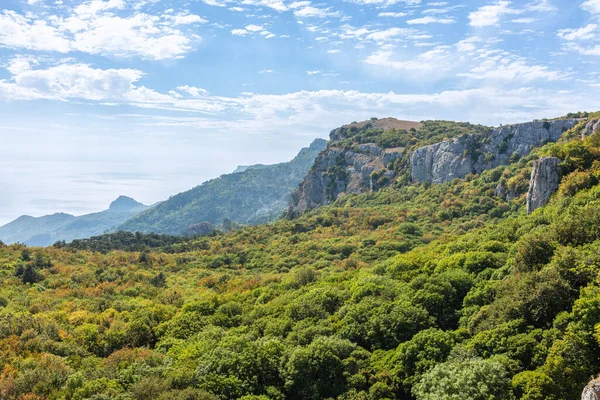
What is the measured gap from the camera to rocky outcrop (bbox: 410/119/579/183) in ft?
303

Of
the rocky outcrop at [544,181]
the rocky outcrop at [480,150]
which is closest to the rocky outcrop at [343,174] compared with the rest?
the rocky outcrop at [480,150]

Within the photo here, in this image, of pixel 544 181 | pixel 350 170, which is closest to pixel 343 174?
pixel 350 170

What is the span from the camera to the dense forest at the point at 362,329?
19.9 metres

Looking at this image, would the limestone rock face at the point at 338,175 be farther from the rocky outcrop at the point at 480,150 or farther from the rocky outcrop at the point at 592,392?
the rocky outcrop at the point at 592,392

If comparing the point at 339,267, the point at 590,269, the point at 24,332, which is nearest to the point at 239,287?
the point at 339,267

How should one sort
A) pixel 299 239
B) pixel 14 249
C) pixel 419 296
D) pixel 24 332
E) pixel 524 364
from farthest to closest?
pixel 299 239 → pixel 14 249 → pixel 24 332 → pixel 419 296 → pixel 524 364

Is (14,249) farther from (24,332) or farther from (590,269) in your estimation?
(590,269)

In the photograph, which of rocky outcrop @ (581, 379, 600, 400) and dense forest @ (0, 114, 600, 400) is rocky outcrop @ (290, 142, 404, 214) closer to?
dense forest @ (0, 114, 600, 400)

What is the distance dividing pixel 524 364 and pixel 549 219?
1627cm

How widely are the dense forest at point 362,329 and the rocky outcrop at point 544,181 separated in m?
0.87

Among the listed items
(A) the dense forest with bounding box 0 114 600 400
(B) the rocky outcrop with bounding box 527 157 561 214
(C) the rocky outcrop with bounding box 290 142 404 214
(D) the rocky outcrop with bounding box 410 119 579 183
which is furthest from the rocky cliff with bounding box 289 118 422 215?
(B) the rocky outcrop with bounding box 527 157 561 214

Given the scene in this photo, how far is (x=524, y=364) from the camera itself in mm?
20125

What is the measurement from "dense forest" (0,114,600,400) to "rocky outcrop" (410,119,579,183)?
55135 millimetres

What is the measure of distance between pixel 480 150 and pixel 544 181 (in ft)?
218
